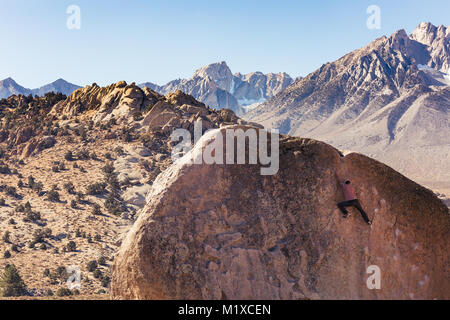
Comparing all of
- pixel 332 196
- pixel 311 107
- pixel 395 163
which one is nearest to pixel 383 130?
pixel 395 163

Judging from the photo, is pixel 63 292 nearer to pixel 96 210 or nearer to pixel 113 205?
pixel 96 210

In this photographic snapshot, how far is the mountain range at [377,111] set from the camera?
336 feet

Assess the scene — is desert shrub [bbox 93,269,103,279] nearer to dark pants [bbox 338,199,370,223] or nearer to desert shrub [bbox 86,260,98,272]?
desert shrub [bbox 86,260,98,272]

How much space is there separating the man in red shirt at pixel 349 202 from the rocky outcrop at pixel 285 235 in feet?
0.36

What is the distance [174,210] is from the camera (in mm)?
6969

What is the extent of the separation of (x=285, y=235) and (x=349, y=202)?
1.24m

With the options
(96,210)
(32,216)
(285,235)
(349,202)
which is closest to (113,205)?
(96,210)

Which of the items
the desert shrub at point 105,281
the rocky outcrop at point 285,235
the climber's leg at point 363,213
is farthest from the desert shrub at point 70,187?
the climber's leg at point 363,213

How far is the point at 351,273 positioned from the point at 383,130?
123600 millimetres

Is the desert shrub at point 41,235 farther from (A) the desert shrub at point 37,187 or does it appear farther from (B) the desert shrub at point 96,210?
(A) the desert shrub at point 37,187

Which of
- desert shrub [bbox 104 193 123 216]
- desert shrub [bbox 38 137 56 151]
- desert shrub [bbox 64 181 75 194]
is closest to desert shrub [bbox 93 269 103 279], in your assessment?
desert shrub [bbox 104 193 123 216]
